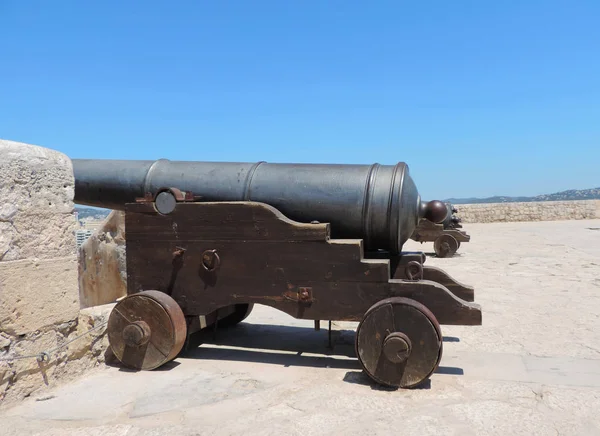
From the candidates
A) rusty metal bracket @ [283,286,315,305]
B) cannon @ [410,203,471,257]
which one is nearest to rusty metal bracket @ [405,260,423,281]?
rusty metal bracket @ [283,286,315,305]

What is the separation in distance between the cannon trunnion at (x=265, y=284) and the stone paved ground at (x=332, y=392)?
0.21 m

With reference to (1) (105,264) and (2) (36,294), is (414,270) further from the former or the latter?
(1) (105,264)

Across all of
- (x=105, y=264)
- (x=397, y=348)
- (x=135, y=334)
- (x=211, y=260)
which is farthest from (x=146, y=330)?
(x=105, y=264)

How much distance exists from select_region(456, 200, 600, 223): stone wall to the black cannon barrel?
2153 centimetres

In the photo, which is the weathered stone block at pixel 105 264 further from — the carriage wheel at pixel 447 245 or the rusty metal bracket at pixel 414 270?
the carriage wheel at pixel 447 245

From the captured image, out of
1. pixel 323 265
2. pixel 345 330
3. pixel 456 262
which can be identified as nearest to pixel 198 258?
pixel 323 265

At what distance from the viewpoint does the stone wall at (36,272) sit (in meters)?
3.08

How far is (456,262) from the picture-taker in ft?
32.1

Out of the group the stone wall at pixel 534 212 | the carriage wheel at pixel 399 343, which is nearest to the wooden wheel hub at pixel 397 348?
the carriage wheel at pixel 399 343

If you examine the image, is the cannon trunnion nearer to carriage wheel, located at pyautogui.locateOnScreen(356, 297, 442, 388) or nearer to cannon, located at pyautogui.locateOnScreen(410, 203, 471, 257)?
carriage wheel, located at pyautogui.locateOnScreen(356, 297, 442, 388)

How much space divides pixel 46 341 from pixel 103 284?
11.0ft

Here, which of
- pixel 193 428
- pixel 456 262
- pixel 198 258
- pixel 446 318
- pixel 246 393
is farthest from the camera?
pixel 456 262

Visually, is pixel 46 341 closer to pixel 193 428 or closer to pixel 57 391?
pixel 57 391

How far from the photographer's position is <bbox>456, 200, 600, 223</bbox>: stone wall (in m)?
24.2
